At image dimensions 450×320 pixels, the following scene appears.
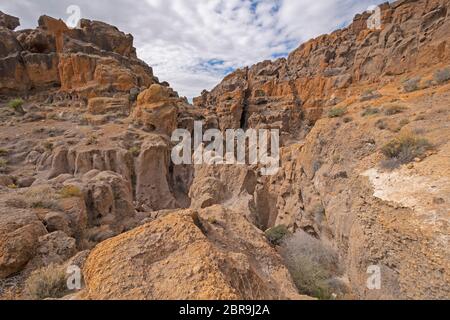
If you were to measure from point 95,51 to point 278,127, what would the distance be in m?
27.1

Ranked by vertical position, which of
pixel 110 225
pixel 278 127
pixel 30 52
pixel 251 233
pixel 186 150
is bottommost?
pixel 110 225

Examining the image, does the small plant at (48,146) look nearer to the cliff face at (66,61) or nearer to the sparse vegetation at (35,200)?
the cliff face at (66,61)

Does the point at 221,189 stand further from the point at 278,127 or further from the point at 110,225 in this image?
the point at 278,127

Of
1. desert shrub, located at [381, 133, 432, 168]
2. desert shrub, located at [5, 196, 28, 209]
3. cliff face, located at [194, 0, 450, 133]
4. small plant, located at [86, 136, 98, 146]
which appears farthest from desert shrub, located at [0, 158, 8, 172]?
cliff face, located at [194, 0, 450, 133]

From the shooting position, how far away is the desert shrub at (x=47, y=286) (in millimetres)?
3092

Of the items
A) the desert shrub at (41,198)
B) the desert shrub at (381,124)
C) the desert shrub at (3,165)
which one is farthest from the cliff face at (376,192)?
the desert shrub at (3,165)

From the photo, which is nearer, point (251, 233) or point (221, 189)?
point (251, 233)

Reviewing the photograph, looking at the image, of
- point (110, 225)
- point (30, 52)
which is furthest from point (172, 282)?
point (30, 52)

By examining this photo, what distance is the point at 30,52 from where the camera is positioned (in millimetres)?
30469

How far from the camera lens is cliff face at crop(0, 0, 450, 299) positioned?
3.10 metres

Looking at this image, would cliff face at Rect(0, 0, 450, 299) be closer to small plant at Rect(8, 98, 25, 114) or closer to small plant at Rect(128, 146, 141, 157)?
small plant at Rect(128, 146, 141, 157)

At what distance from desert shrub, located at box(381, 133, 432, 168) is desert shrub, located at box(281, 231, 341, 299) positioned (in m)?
2.79

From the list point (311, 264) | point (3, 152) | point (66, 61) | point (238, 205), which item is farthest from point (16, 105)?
point (311, 264)
